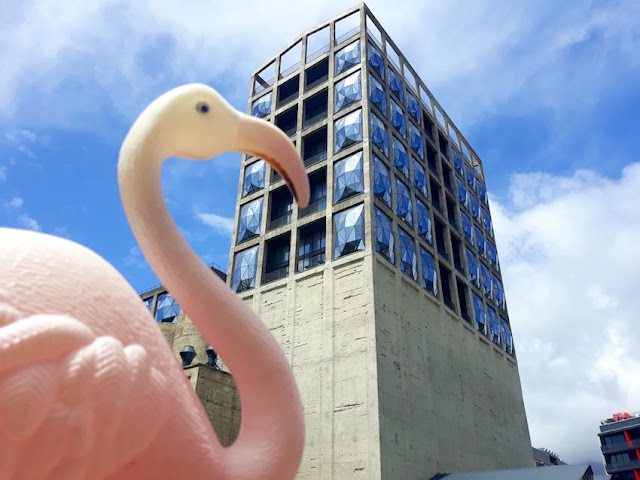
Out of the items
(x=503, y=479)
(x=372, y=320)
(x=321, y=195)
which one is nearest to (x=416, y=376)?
(x=372, y=320)

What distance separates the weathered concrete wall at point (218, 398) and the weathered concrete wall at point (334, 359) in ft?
7.98

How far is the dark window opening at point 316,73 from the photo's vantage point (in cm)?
2572

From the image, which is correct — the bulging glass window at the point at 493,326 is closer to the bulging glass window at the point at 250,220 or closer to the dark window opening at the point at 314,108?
the bulging glass window at the point at 250,220

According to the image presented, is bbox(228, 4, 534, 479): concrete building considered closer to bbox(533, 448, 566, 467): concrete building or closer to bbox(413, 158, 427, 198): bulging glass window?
bbox(413, 158, 427, 198): bulging glass window

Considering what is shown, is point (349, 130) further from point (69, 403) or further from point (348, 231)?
point (69, 403)

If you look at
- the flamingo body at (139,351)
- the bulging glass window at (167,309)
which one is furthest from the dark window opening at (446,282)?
the flamingo body at (139,351)

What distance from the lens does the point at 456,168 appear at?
30.4m

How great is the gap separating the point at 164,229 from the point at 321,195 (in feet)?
62.4

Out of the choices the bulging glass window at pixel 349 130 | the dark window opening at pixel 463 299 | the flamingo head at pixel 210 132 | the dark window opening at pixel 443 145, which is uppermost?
the dark window opening at pixel 443 145

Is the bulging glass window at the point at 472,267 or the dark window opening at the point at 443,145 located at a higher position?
the dark window opening at the point at 443,145

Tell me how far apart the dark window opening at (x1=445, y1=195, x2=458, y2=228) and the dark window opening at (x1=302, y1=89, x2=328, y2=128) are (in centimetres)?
845

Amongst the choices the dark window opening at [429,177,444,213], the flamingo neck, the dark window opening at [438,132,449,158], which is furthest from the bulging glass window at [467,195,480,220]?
the flamingo neck

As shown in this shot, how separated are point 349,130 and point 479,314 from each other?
38.6 ft

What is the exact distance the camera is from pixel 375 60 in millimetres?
24156
